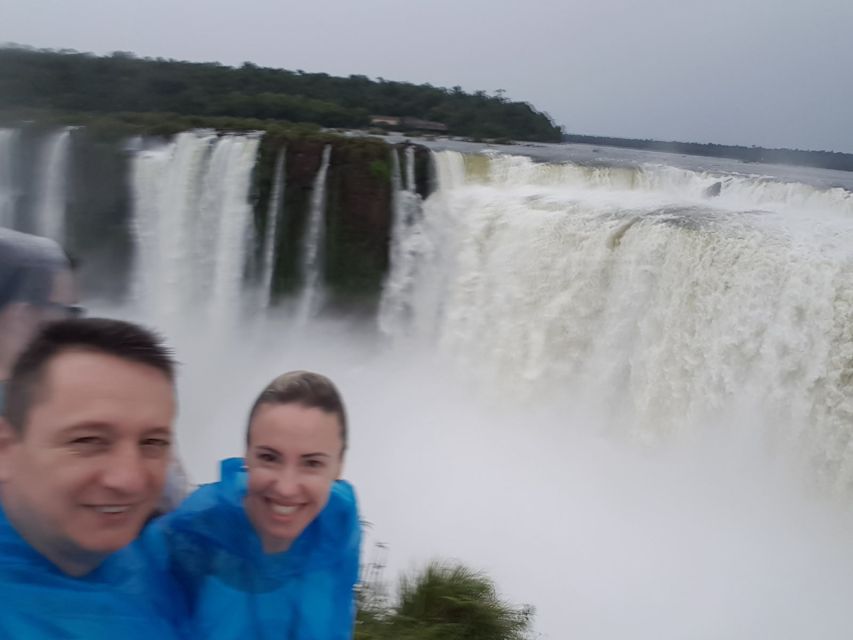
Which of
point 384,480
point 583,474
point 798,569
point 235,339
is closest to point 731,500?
point 798,569

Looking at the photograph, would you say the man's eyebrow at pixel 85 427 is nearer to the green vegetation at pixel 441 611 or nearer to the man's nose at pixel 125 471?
the man's nose at pixel 125 471

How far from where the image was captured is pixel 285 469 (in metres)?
1.00

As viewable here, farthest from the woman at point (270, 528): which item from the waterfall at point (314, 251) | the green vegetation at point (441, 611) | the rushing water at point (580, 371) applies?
the waterfall at point (314, 251)

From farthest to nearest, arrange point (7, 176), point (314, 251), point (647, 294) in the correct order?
point (314, 251) < point (7, 176) < point (647, 294)

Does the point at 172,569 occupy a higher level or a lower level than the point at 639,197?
lower

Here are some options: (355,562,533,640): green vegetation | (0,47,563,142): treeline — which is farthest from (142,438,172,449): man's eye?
(0,47,563,142): treeline

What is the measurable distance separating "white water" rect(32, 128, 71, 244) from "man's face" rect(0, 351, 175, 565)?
11373 mm

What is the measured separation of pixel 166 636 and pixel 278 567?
0.23 m

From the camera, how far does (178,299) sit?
10.7 m

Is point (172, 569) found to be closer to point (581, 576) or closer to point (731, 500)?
point (581, 576)

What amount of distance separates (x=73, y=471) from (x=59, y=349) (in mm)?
136

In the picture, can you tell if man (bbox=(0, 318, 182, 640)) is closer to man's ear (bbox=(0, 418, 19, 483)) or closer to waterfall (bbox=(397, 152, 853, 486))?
man's ear (bbox=(0, 418, 19, 483))

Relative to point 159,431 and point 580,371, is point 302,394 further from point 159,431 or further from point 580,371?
point 580,371

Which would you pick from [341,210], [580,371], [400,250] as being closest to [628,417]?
[580,371]
